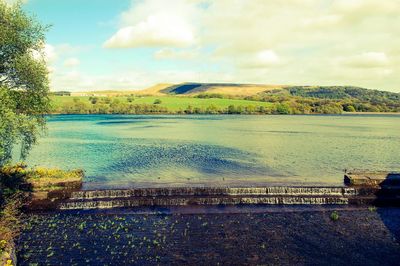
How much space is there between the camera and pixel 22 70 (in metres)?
26.0

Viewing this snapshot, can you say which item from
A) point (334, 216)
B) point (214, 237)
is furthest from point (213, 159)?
point (214, 237)

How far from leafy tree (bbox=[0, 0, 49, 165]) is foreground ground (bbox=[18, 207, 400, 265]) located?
7.67m

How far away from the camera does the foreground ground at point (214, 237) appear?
20594 millimetres

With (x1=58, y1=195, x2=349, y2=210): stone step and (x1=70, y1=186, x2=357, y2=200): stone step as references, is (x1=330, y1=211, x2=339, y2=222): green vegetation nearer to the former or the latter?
(x1=58, y1=195, x2=349, y2=210): stone step

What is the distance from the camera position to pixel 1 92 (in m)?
21.3

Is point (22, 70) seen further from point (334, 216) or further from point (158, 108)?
point (158, 108)

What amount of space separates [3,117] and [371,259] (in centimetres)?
2403

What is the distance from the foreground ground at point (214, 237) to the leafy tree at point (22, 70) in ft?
25.1

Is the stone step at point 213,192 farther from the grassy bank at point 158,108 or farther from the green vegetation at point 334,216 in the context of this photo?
the grassy bank at point 158,108

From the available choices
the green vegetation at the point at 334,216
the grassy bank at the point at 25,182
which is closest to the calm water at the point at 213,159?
the grassy bank at the point at 25,182

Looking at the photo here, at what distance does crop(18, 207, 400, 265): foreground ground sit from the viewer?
20.6 meters

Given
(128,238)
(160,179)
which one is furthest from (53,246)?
(160,179)

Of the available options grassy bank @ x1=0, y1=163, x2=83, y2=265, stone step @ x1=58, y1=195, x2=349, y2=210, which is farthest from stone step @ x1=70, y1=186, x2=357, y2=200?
grassy bank @ x1=0, y1=163, x2=83, y2=265

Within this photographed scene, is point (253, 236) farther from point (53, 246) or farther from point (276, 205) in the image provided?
point (53, 246)
